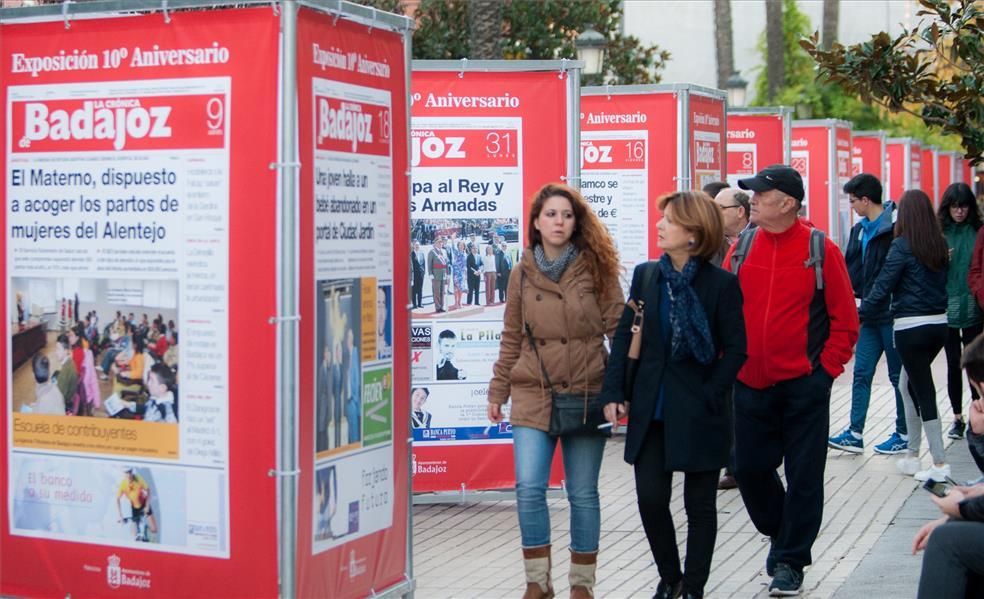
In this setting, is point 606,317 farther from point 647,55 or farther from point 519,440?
point 647,55

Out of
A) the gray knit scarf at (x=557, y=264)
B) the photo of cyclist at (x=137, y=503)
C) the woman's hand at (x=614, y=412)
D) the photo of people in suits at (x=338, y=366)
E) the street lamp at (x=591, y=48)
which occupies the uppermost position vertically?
the street lamp at (x=591, y=48)

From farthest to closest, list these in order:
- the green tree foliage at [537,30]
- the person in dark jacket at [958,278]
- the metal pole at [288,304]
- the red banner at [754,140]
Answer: the green tree foliage at [537,30] → the red banner at [754,140] → the person in dark jacket at [958,278] → the metal pole at [288,304]

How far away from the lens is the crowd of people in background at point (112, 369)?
6109 millimetres

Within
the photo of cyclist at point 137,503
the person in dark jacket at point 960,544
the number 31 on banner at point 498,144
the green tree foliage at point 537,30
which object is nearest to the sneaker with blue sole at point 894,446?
the number 31 on banner at point 498,144

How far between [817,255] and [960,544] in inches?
81.0

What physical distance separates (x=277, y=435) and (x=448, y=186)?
4.00 meters

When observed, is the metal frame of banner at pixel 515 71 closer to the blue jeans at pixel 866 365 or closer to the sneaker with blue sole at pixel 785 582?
the sneaker with blue sole at pixel 785 582

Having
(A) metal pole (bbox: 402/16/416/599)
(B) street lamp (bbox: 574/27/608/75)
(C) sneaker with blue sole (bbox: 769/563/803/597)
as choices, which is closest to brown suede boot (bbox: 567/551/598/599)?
(A) metal pole (bbox: 402/16/416/599)

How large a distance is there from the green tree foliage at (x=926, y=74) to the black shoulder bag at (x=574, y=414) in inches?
104

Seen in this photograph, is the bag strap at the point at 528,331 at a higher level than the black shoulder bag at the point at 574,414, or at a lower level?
higher

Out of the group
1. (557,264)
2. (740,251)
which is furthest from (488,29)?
(557,264)

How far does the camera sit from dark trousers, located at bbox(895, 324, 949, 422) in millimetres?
11070

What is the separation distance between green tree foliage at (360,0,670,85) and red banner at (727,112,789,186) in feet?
9.50

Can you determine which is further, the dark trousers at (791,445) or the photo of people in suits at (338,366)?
the dark trousers at (791,445)
